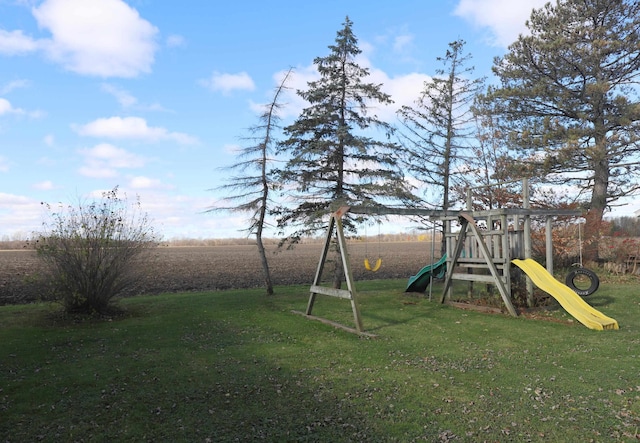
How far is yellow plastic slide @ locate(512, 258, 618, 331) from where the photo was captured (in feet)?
28.8

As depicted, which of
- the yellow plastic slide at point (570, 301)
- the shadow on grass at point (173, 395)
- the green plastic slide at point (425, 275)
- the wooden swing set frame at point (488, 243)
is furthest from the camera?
the green plastic slide at point (425, 275)

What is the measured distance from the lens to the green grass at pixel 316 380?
4418mm

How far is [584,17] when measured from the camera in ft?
63.5

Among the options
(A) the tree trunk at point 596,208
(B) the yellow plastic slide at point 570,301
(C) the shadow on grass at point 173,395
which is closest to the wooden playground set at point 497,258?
(B) the yellow plastic slide at point 570,301

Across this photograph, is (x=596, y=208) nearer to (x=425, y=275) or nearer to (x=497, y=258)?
(x=425, y=275)

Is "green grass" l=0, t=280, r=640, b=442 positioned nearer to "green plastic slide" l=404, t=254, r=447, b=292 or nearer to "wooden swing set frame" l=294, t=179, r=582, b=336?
"wooden swing set frame" l=294, t=179, r=582, b=336

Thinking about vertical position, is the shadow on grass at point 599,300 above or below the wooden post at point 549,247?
below

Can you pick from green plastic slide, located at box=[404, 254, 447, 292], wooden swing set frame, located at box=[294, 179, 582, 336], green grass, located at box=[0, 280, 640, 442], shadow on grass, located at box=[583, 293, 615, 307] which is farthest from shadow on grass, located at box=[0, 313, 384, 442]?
shadow on grass, located at box=[583, 293, 615, 307]

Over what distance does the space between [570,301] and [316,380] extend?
258 inches

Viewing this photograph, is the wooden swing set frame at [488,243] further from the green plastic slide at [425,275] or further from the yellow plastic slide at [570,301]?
the green plastic slide at [425,275]

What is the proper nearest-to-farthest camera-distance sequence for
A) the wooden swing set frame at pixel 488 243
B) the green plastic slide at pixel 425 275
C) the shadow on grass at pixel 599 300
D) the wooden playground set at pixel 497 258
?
the wooden playground set at pixel 497 258 → the wooden swing set frame at pixel 488 243 → the shadow on grass at pixel 599 300 → the green plastic slide at pixel 425 275

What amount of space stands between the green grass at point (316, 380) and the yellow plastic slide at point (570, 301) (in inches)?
11.1

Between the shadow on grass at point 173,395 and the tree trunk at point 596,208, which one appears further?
the tree trunk at point 596,208

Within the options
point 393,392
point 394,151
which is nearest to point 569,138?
point 394,151
